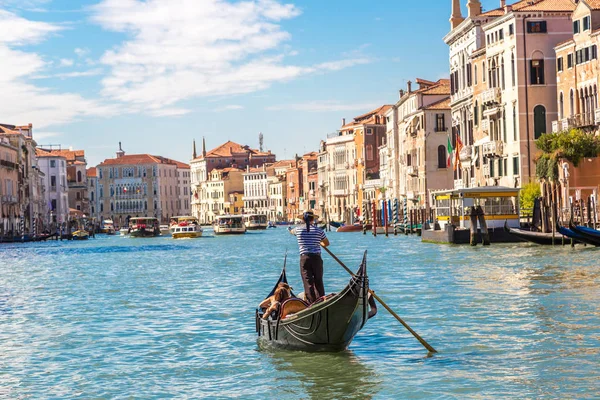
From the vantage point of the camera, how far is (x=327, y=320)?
37.6 ft

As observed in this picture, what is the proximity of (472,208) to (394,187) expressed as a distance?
39.3m

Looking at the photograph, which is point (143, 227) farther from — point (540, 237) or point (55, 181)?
point (540, 237)

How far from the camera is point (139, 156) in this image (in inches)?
5492

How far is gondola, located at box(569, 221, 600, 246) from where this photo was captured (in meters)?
27.9

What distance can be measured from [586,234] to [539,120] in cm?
1576

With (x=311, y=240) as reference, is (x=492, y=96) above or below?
above

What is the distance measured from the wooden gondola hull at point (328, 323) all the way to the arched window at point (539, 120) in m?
32.3

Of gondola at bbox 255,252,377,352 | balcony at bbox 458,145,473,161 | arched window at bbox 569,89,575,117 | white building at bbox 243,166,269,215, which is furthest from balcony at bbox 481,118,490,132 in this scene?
white building at bbox 243,166,269,215

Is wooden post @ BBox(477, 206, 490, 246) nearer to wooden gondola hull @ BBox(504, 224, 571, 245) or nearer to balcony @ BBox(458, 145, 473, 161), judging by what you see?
wooden gondola hull @ BBox(504, 224, 571, 245)

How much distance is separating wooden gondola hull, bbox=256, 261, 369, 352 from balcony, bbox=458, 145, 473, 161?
38.7 meters

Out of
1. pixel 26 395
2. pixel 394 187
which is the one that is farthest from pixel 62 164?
pixel 26 395

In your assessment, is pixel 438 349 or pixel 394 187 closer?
pixel 438 349

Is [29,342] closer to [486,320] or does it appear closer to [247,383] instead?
[247,383]

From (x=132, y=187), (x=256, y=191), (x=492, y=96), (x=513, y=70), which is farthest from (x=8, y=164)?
(x=132, y=187)
